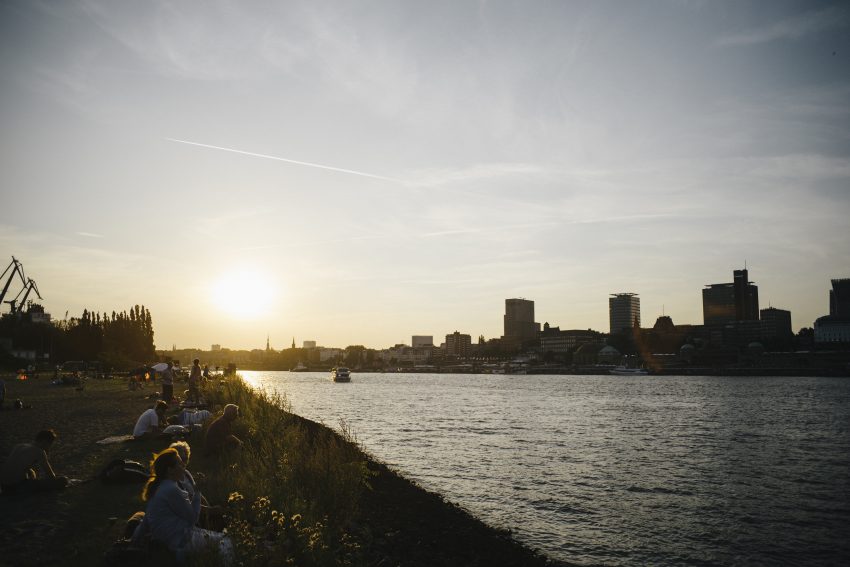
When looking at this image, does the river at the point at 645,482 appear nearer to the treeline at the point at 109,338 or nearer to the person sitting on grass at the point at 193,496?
the person sitting on grass at the point at 193,496

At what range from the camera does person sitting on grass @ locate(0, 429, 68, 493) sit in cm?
1366

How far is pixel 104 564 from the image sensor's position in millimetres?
9234

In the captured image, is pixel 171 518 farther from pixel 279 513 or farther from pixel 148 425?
pixel 148 425

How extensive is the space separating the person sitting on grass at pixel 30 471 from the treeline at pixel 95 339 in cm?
7950

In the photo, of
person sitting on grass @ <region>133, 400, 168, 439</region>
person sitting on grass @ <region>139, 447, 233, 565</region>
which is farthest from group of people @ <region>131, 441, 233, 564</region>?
person sitting on grass @ <region>133, 400, 168, 439</region>

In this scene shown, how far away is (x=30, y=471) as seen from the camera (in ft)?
46.1

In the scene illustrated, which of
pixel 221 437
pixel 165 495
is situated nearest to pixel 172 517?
pixel 165 495

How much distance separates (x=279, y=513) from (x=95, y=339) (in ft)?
379

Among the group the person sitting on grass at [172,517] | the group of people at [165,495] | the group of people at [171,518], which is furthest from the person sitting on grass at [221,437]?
the person sitting on grass at [172,517]

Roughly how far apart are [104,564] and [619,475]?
2206 cm

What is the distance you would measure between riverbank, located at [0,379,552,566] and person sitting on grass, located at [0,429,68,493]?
1.01 ft

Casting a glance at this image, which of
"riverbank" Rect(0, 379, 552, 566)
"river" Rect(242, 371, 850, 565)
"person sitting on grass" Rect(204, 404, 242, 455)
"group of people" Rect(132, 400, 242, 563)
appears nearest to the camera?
"group of people" Rect(132, 400, 242, 563)

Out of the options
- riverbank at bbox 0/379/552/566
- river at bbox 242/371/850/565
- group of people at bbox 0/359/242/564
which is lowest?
river at bbox 242/371/850/565

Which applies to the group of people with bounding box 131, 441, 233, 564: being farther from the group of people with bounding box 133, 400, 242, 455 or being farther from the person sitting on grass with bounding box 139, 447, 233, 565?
the group of people with bounding box 133, 400, 242, 455
